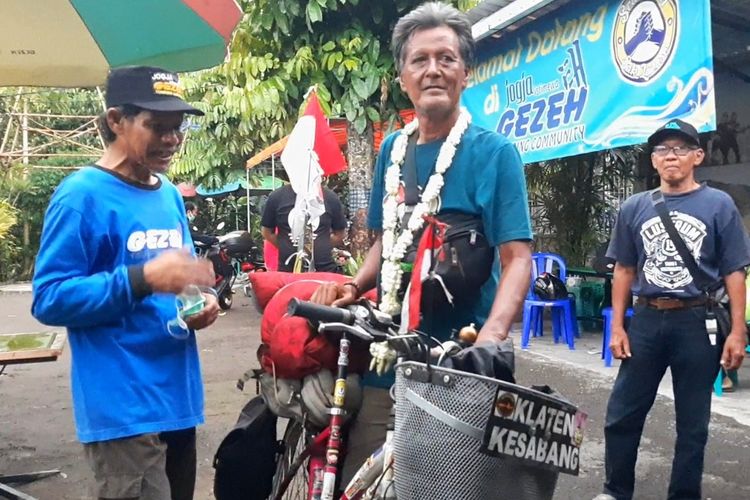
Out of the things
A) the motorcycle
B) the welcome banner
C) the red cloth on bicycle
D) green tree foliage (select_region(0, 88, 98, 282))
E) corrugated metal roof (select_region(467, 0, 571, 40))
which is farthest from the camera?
green tree foliage (select_region(0, 88, 98, 282))

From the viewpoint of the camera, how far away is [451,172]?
2.19 m

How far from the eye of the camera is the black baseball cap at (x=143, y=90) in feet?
7.36

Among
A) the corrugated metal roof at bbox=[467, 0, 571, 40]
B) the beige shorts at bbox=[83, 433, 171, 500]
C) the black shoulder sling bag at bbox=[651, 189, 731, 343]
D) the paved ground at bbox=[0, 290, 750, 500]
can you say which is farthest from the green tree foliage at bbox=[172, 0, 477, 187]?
the beige shorts at bbox=[83, 433, 171, 500]

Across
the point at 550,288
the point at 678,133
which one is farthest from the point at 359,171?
the point at 678,133

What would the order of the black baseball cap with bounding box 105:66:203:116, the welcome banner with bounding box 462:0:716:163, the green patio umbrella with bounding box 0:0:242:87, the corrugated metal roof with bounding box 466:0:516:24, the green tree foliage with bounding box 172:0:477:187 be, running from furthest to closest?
the green tree foliage with bounding box 172:0:477:187 < the corrugated metal roof with bounding box 466:0:516:24 < the welcome banner with bounding box 462:0:716:163 < the green patio umbrella with bounding box 0:0:242:87 < the black baseball cap with bounding box 105:66:203:116

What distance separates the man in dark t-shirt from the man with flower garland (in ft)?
16.0

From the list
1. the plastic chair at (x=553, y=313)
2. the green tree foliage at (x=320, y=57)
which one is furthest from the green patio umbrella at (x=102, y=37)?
the plastic chair at (x=553, y=313)

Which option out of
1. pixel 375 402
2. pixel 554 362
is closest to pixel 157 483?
pixel 375 402

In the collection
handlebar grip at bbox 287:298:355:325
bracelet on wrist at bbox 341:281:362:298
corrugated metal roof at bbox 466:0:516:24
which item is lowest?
handlebar grip at bbox 287:298:355:325

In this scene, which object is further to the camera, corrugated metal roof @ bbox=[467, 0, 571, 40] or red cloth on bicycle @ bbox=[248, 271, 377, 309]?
corrugated metal roof @ bbox=[467, 0, 571, 40]

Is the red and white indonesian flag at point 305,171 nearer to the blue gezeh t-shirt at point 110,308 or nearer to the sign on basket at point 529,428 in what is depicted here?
the blue gezeh t-shirt at point 110,308

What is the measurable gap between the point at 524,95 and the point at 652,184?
9.70ft

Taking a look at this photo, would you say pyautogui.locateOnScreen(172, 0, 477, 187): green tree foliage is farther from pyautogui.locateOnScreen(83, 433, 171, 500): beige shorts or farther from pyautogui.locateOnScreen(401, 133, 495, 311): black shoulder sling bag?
pyautogui.locateOnScreen(83, 433, 171, 500): beige shorts

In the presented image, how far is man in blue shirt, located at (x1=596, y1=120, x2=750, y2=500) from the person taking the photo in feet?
11.6
